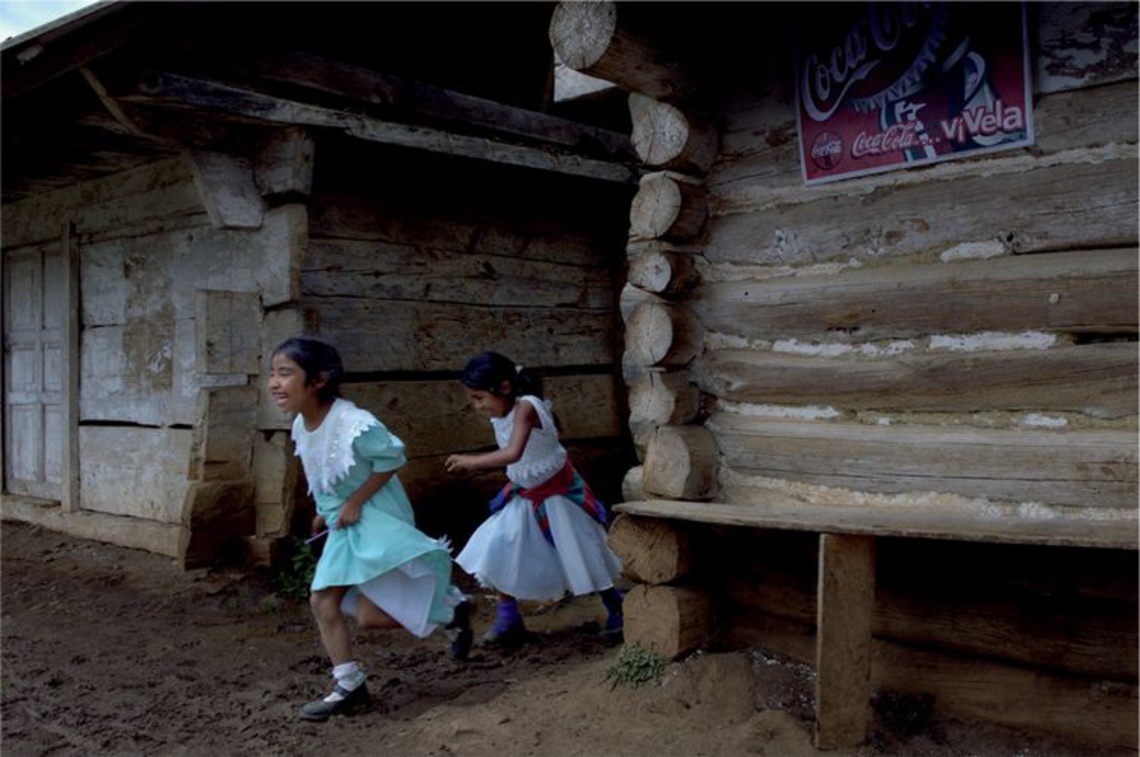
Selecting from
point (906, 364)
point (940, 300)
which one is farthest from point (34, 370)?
point (940, 300)

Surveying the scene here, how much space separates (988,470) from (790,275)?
1.14 metres

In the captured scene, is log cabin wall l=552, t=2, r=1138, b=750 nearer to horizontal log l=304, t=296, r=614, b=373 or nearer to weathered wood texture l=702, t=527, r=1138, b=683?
weathered wood texture l=702, t=527, r=1138, b=683

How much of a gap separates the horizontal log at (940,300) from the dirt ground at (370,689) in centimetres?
141

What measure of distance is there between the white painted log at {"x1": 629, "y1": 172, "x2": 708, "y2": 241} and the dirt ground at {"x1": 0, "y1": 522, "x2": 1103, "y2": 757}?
181cm

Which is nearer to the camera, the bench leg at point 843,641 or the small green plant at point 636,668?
the bench leg at point 843,641

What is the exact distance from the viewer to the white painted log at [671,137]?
426cm

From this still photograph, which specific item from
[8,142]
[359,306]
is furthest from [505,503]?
[8,142]

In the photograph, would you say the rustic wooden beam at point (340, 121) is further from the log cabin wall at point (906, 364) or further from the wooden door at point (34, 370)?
the wooden door at point (34, 370)

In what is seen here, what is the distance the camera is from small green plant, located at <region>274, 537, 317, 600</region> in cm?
605

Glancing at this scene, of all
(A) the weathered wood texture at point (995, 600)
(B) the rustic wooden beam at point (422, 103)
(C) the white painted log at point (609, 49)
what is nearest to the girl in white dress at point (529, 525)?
(A) the weathered wood texture at point (995, 600)

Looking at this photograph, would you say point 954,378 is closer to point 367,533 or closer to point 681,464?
point 681,464

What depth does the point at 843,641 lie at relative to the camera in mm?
3432

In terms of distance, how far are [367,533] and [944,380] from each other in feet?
7.91

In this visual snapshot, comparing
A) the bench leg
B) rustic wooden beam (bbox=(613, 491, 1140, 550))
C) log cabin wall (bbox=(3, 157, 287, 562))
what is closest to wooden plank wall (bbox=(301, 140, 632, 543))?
log cabin wall (bbox=(3, 157, 287, 562))
